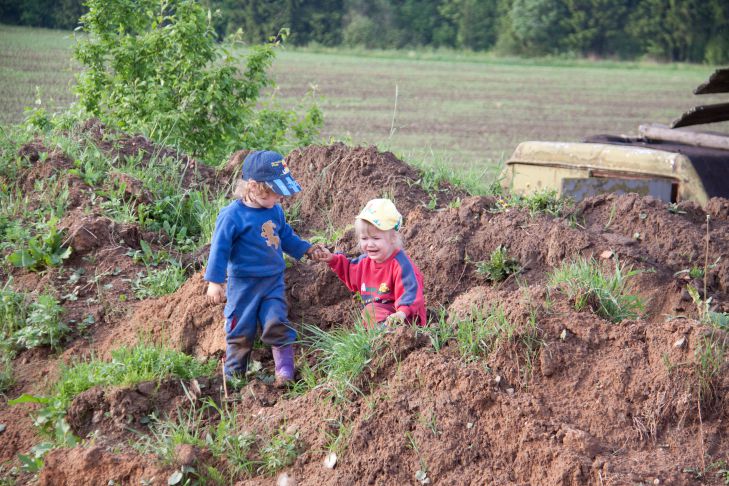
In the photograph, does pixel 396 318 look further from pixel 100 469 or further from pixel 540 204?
pixel 540 204

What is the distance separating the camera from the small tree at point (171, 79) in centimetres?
791

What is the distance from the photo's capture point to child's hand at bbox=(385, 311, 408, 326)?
13.9ft

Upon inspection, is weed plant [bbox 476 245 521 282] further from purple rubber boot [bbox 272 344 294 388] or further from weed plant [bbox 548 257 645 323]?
purple rubber boot [bbox 272 344 294 388]

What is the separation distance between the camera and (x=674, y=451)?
140 inches

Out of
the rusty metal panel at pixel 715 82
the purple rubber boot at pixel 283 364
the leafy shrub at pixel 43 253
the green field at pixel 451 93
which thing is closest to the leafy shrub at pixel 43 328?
the leafy shrub at pixel 43 253

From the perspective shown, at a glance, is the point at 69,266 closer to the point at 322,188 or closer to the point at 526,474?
the point at 322,188

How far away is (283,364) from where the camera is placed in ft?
14.7

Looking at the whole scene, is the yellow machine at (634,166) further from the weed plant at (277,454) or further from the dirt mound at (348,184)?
the weed plant at (277,454)

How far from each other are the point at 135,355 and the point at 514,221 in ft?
8.21

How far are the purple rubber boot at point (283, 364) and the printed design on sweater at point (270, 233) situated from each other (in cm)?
55

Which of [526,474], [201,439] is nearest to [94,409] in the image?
[201,439]

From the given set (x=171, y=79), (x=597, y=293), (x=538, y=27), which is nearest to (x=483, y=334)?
(x=597, y=293)

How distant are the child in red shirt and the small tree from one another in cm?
371

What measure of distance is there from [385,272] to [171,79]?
14.4 ft
